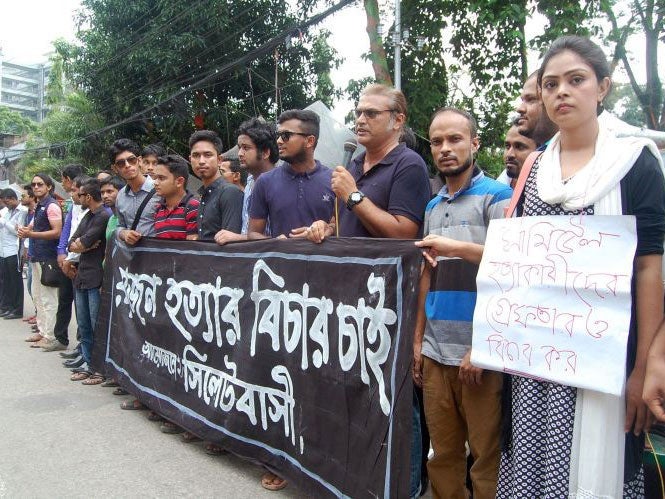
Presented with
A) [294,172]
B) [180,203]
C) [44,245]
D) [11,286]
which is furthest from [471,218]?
[11,286]

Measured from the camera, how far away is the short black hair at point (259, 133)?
4.70 meters

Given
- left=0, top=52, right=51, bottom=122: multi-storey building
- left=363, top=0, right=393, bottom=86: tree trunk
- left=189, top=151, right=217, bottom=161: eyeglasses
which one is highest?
left=0, top=52, right=51, bottom=122: multi-storey building

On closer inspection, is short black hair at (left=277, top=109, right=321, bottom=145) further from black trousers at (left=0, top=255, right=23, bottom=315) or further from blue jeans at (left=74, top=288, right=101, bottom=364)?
black trousers at (left=0, top=255, right=23, bottom=315)

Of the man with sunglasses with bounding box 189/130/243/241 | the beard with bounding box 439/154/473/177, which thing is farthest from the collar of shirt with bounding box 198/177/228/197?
the beard with bounding box 439/154/473/177

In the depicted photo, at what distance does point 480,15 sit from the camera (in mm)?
10336

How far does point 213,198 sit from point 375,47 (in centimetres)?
747

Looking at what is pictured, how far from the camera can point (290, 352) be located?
3148mm

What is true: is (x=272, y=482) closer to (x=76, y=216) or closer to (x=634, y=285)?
(x=634, y=285)

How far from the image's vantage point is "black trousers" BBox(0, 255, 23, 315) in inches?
378

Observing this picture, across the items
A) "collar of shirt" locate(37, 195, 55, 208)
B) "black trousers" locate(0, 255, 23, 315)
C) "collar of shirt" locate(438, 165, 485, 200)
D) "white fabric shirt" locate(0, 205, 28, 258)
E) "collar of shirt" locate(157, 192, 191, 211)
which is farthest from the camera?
"black trousers" locate(0, 255, 23, 315)

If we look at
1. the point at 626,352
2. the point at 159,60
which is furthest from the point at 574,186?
the point at 159,60

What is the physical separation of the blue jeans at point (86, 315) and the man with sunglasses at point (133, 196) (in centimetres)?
79

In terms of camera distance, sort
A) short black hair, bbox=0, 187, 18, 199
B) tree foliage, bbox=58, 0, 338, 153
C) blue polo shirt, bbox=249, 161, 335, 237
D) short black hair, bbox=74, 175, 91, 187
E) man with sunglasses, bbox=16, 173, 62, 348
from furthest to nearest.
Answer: tree foliage, bbox=58, 0, 338, 153
short black hair, bbox=0, 187, 18, 199
man with sunglasses, bbox=16, 173, 62, 348
short black hair, bbox=74, 175, 91, 187
blue polo shirt, bbox=249, 161, 335, 237

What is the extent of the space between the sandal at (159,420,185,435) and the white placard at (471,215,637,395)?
2867mm
